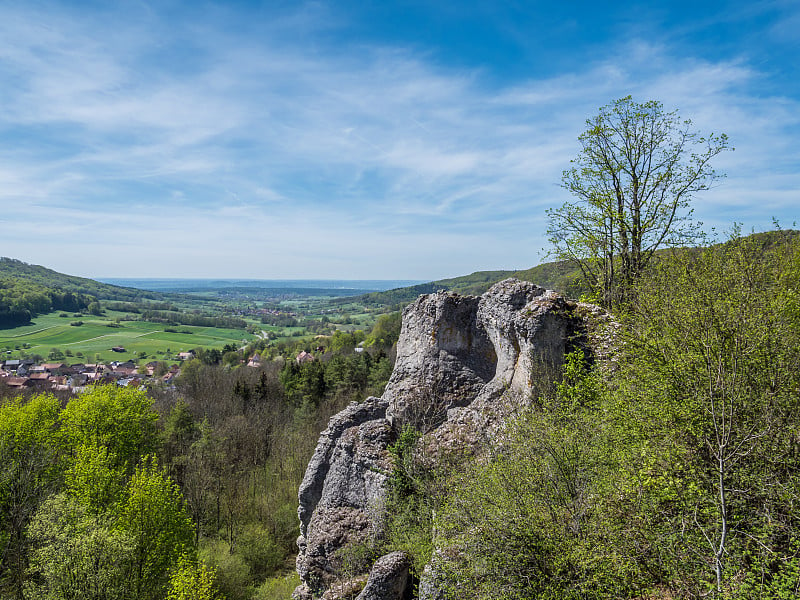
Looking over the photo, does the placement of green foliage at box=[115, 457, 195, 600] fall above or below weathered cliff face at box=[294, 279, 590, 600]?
below

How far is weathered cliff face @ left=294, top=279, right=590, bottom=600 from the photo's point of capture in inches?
652

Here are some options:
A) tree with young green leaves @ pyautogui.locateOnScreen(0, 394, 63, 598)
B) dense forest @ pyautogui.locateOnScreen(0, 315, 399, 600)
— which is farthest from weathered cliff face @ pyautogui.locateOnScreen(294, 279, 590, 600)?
tree with young green leaves @ pyautogui.locateOnScreen(0, 394, 63, 598)

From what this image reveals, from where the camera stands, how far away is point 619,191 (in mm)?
20078

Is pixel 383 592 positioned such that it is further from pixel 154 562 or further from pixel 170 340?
pixel 170 340

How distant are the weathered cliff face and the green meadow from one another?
318 feet

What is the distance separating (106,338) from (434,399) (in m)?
125

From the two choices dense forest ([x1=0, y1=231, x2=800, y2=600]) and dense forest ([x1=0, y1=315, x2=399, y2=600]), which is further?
dense forest ([x1=0, y1=315, x2=399, y2=600])

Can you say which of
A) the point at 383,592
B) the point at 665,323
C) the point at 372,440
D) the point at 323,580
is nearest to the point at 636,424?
the point at 665,323

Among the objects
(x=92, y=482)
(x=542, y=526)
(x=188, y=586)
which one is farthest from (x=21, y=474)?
(x=542, y=526)

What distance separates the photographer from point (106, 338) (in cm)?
11444

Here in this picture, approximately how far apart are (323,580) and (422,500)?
5510mm

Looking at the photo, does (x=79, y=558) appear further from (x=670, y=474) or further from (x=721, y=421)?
(x=721, y=421)

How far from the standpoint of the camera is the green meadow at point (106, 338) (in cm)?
9892

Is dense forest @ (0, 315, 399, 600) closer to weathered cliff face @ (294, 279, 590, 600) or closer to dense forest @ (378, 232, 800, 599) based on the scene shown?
weathered cliff face @ (294, 279, 590, 600)
